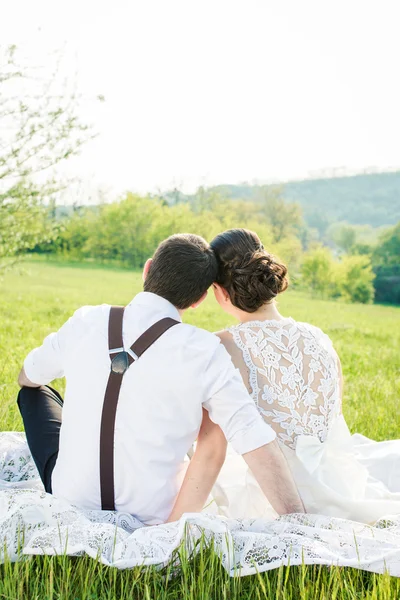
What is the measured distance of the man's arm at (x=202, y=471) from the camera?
278 cm

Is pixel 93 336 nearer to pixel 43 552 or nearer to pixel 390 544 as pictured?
pixel 43 552

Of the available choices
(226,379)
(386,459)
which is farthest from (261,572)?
(386,459)

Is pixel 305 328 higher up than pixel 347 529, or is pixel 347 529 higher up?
pixel 305 328

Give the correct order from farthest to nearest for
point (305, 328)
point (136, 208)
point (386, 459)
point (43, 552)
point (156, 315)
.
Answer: point (136, 208) < point (386, 459) < point (305, 328) < point (156, 315) < point (43, 552)

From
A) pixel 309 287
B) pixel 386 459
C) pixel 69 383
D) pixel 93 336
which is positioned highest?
pixel 93 336

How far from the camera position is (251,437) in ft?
8.39

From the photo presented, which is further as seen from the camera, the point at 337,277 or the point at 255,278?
the point at 337,277

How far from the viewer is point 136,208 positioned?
55062 mm

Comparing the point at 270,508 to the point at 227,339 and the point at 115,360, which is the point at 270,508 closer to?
the point at 227,339

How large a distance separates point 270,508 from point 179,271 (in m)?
1.30

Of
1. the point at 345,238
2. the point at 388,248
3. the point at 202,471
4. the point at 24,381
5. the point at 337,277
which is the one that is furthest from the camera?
the point at 345,238

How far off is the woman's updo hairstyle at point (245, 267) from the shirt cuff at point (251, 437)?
2.31 feet

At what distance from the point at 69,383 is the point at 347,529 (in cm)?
133

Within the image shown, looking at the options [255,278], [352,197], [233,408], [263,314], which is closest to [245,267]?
[255,278]
